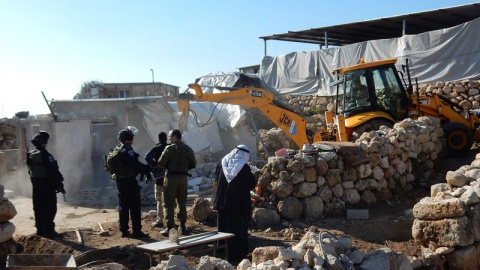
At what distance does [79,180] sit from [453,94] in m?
10.9

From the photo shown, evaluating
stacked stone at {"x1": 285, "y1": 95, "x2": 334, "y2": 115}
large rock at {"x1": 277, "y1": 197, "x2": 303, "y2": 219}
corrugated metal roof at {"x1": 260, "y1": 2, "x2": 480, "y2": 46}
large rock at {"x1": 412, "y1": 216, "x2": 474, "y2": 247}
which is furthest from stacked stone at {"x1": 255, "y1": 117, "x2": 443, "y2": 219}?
stacked stone at {"x1": 285, "y1": 95, "x2": 334, "y2": 115}

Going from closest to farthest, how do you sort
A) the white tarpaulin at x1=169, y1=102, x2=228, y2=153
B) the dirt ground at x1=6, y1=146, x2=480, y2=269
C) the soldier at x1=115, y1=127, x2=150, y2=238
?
1. the dirt ground at x1=6, y1=146, x2=480, y2=269
2. the soldier at x1=115, y1=127, x2=150, y2=238
3. the white tarpaulin at x1=169, y1=102, x2=228, y2=153

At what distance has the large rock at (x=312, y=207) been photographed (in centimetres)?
824

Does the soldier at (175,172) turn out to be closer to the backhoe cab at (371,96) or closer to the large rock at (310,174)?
the large rock at (310,174)

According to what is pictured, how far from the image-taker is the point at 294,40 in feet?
72.8

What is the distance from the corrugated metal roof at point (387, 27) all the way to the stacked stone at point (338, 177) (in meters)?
7.92

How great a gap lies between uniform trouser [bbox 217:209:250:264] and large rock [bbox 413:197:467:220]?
87.1 inches

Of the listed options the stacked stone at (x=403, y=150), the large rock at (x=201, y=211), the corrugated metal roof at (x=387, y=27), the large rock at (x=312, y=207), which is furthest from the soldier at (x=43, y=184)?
the corrugated metal roof at (x=387, y=27)

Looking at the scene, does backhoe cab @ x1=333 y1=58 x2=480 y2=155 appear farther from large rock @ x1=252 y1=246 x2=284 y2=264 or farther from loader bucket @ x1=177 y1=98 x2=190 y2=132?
large rock @ x1=252 y1=246 x2=284 y2=264

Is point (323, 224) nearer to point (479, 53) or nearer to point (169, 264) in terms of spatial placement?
point (169, 264)

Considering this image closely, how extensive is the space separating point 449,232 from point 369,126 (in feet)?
15.8

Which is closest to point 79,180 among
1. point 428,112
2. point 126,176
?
point 126,176

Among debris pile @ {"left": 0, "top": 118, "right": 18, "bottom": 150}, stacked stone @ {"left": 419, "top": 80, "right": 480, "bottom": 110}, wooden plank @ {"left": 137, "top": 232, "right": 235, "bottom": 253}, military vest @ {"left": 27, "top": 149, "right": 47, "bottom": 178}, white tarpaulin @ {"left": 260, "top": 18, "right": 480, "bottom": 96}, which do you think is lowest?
wooden plank @ {"left": 137, "top": 232, "right": 235, "bottom": 253}

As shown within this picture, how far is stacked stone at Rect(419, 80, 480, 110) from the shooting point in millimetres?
14602
